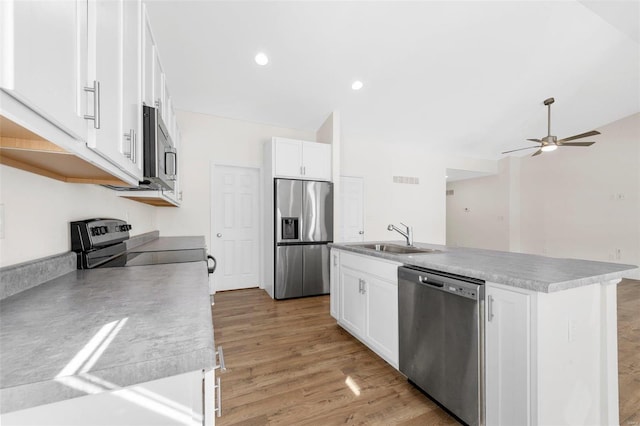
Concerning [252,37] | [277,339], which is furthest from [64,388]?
[252,37]

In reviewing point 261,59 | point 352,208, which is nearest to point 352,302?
point 352,208

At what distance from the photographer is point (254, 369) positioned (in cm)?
208

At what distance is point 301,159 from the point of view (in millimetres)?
4004

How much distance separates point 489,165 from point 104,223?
7915mm

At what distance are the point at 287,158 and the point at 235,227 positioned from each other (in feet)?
4.63

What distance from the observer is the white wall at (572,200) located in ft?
17.4

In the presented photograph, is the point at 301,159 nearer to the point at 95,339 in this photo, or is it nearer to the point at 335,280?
the point at 335,280

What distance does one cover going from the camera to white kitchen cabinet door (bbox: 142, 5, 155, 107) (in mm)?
1485

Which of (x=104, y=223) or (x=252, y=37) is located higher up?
(x=252, y=37)

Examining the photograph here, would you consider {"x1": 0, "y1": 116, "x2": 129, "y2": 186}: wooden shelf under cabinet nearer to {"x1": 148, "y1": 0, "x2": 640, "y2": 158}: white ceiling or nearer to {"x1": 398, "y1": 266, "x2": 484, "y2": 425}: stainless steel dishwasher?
{"x1": 398, "y1": 266, "x2": 484, "y2": 425}: stainless steel dishwasher

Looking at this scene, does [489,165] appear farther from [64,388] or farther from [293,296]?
[64,388]

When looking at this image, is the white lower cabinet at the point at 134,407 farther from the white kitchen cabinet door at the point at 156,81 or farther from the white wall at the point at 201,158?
the white wall at the point at 201,158

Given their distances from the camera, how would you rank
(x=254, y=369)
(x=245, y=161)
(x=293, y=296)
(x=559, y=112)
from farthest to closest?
(x=559, y=112) < (x=245, y=161) < (x=293, y=296) < (x=254, y=369)

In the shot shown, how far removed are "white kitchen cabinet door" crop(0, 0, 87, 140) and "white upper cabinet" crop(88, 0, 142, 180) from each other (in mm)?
45
